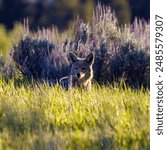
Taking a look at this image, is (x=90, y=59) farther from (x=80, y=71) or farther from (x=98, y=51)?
(x=98, y=51)

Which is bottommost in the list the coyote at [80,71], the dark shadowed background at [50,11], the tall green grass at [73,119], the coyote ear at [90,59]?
the tall green grass at [73,119]

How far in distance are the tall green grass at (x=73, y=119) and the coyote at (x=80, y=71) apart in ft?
5.78

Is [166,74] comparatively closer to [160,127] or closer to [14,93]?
[160,127]

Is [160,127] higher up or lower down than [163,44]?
lower down

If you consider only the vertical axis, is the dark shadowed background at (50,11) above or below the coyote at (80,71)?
above

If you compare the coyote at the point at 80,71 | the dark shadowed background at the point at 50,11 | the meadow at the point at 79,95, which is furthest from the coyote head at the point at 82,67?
the dark shadowed background at the point at 50,11

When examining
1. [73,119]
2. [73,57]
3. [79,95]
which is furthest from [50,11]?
[73,119]

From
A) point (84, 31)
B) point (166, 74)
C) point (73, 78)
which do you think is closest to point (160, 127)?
point (166, 74)

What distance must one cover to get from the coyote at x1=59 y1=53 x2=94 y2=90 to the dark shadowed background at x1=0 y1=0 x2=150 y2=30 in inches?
846

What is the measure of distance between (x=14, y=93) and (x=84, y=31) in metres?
3.91

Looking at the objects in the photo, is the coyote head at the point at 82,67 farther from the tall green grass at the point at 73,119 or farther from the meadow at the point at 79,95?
the tall green grass at the point at 73,119

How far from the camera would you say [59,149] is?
6918mm

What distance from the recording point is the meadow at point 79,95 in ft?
23.8

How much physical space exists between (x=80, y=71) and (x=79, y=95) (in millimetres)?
2347
